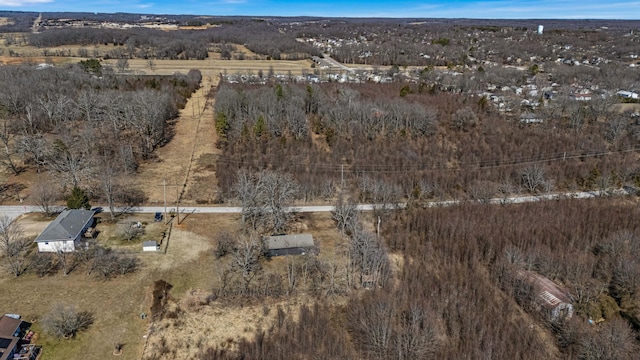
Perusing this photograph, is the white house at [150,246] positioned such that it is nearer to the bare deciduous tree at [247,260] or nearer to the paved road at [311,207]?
the bare deciduous tree at [247,260]

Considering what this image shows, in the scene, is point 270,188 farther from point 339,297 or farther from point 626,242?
point 626,242

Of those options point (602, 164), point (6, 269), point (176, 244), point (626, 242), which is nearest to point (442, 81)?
point (602, 164)

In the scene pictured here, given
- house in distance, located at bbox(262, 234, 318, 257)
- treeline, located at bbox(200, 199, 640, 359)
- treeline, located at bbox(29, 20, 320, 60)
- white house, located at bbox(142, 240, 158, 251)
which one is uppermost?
treeline, located at bbox(29, 20, 320, 60)

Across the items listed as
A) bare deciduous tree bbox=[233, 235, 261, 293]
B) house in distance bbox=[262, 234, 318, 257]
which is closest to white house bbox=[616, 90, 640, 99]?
house in distance bbox=[262, 234, 318, 257]

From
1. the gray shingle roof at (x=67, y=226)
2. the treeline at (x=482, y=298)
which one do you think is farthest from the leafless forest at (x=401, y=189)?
the gray shingle roof at (x=67, y=226)

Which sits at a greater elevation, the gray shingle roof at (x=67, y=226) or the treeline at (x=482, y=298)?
the gray shingle roof at (x=67, y=226)

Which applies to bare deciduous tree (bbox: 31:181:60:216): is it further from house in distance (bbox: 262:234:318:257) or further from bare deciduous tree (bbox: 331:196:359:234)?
bare deciduous tree (bbox: 331:196:359:234)

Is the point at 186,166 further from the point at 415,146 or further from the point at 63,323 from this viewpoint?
the point at 415,146

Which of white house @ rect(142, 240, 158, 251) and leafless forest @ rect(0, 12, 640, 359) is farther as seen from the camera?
white house @ rect(142, 240, 158, 251)
